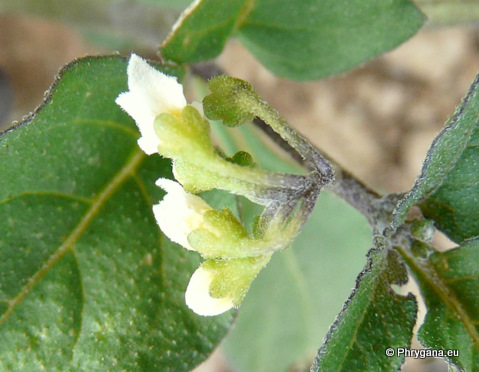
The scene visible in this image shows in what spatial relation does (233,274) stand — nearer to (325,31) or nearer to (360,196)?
(360,196)

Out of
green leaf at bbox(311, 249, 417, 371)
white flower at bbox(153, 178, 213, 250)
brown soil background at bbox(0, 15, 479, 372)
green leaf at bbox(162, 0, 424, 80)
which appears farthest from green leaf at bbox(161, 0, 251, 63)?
brown soil background at bbox(0, 15, 479, 372)

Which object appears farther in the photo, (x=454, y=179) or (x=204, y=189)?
(x=454, y=179)

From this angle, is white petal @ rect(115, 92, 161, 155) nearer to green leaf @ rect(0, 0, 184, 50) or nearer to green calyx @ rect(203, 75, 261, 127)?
green calyx @ rect(203, 75, 261, 127)

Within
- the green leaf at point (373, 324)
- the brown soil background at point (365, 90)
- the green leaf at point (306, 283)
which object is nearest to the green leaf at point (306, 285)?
the green leaf at point (306, 283)

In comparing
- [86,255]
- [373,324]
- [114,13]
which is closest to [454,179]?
[373,324]

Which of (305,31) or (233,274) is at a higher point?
(305,31)

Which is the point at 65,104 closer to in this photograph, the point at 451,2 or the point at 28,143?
the point at 28,143
